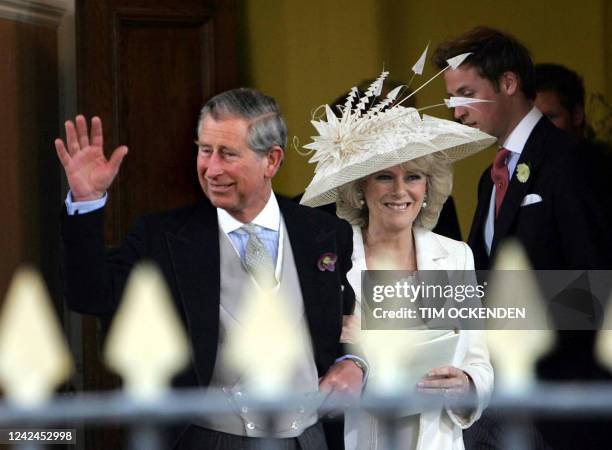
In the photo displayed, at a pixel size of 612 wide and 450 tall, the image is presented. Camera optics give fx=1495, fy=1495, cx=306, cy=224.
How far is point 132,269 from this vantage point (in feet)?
11.5

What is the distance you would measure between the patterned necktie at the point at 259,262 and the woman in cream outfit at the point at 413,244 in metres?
0.36

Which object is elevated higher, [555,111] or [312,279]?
[555,111]

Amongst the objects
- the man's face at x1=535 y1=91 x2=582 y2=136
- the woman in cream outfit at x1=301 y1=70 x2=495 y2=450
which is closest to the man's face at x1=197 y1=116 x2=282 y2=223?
the woman in cream outfit at x1=301 y1=70 x2=495 y2=450

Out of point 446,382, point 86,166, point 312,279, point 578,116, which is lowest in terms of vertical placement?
point 446,382

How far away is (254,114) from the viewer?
3615mm

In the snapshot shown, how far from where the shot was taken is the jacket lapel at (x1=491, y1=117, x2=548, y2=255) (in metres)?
4.19

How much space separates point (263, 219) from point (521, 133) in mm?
990

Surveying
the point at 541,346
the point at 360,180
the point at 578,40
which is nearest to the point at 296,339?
the point at 360,180

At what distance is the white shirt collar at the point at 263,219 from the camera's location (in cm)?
361

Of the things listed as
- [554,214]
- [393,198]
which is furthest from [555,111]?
[393,198]

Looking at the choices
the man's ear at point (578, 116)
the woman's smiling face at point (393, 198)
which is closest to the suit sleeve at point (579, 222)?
the man's ear at point (578, 116)

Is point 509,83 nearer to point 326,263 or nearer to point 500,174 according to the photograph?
point 500,174

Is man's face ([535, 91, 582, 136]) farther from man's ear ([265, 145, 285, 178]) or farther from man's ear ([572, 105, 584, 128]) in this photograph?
man's ear ([265, 145, 285, 178])

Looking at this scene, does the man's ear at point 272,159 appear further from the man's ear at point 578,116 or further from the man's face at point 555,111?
the man's ear at point 578,116
